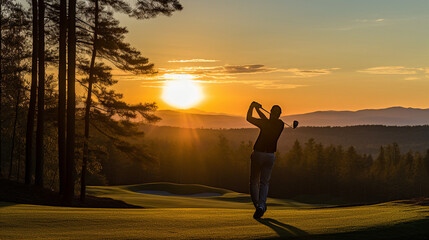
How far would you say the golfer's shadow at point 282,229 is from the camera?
29.3ft

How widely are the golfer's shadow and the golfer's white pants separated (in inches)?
21.7

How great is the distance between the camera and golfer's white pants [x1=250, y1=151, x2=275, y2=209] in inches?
449

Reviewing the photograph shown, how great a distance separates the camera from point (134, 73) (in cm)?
2959

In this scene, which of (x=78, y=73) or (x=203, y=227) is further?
(x=78, y=73)

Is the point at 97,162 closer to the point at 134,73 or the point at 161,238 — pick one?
the point at 134,73

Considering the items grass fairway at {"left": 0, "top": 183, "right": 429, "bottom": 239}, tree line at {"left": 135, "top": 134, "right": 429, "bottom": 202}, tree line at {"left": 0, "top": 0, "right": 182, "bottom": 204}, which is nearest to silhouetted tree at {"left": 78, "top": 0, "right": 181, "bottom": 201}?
tree line at {"left": 0, "top": 0, "right": 182, "bottom": 204}

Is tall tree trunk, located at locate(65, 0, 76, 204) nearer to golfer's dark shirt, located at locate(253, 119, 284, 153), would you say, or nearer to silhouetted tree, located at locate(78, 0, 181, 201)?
silhouetted tree, located at locate(78, 0, 181, 201)

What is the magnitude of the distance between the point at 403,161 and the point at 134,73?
97.8 m

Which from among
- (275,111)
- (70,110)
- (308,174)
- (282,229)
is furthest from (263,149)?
(308,174)

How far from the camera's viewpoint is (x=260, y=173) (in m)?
11.6

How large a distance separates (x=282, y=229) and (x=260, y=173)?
7.31ft

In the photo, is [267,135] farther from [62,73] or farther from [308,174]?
[308,174]

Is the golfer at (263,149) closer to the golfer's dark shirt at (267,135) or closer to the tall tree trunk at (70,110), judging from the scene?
the golfer's dark shirt at (267,135)

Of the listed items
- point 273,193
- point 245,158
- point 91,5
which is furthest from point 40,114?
point 245,158
